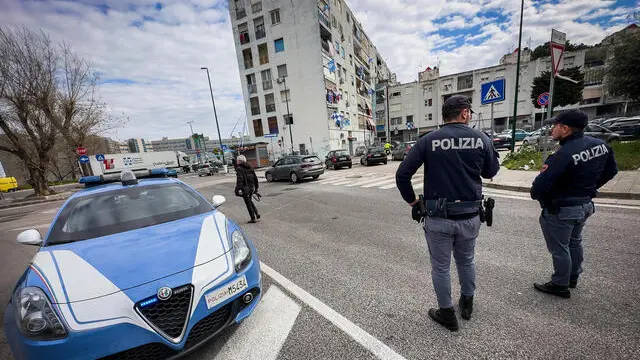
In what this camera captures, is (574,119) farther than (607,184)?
No

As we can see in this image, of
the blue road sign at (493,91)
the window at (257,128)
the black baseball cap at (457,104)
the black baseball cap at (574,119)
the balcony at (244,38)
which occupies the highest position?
the balcony at (244,38)

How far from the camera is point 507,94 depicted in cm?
4100

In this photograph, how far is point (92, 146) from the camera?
31.9 metres

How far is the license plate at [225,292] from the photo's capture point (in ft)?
6.04

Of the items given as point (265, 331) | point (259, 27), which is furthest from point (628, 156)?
point (259, 27)

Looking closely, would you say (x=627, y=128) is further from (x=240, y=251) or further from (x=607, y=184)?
(x=240, y=251)

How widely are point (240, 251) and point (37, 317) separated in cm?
133

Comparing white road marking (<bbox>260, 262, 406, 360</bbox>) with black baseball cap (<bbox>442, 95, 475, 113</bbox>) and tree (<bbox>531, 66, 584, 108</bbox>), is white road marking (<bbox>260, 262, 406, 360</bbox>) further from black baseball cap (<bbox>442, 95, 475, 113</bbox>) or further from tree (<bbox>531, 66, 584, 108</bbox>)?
tree (<bbox>531, 66, 584, 108</bbox>)

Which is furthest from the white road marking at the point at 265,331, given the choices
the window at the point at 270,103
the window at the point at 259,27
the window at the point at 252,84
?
the window at the point at 259,27

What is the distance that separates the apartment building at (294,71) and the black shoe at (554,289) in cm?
2722

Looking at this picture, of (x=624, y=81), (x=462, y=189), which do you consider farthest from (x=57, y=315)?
(x=624, y=81)

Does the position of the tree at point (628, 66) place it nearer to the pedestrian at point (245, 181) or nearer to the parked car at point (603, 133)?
the parked car at point (603, 133)

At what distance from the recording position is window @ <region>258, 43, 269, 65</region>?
102 ft

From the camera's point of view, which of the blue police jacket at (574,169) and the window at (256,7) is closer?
the blue police jacket at (574,169)
